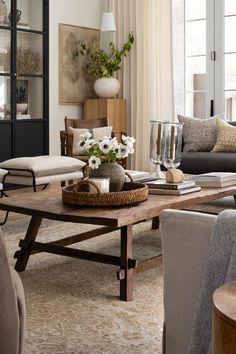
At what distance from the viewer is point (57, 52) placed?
7398 mm

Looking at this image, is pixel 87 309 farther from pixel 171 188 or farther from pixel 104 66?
pixel 104 66

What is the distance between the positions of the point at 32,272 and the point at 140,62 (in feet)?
15.6

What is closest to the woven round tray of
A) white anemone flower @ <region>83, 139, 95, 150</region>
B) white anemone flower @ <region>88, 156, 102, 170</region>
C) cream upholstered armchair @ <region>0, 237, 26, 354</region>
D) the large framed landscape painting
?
white anemone flower @ <region>88, 156, 102, 170</region>

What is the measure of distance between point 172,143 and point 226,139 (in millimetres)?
2040

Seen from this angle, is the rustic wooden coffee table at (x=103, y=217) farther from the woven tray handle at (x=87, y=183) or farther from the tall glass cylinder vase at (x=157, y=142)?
the tall glass cylinder vase at (x=157, y=142)

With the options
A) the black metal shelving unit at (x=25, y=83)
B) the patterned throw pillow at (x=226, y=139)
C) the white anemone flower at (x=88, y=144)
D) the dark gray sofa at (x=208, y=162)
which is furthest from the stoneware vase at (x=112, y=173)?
the black metal shelving unit at (x=25, y=83)

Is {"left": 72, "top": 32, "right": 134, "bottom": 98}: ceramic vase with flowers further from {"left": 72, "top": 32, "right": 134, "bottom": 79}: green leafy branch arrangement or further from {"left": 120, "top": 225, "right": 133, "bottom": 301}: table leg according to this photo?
{"left": 120, "top": 225, "right": 133, "bottom": 301}: table leg

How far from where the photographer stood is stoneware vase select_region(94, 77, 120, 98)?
751 centimetres

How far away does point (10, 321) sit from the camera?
164 centimetres

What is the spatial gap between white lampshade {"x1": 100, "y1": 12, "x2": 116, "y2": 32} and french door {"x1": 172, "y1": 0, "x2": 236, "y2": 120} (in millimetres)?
841

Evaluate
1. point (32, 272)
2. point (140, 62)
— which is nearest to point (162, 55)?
point (140, 62)

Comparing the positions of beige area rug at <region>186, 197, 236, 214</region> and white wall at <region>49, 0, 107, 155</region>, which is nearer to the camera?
beige area rug at <region>186, 197, 236, 214</region>

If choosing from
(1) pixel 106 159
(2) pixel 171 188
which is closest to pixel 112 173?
(1) pixel 106 159

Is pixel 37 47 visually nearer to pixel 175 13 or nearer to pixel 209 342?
pixel 175 13
